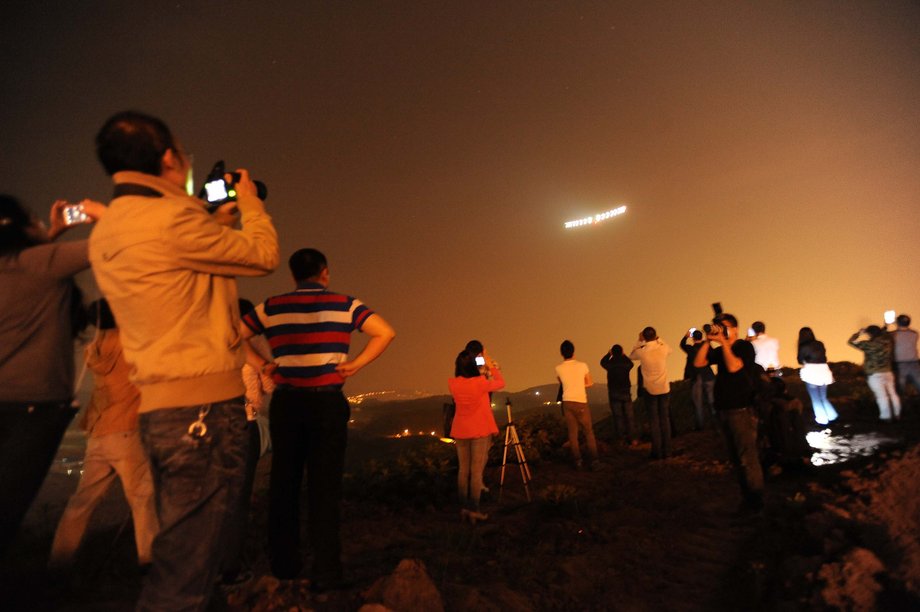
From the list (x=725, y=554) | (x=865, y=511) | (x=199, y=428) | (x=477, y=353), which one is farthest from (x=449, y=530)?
(x=199, y=428)

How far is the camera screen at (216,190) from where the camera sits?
2.73 meters

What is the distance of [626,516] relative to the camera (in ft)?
22.2

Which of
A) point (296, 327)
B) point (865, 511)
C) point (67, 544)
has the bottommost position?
point (865, 511)

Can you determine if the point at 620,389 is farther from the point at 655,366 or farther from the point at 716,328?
the point at 716,328

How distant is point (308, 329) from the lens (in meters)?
3.79

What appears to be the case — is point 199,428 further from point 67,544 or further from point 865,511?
point 865,511

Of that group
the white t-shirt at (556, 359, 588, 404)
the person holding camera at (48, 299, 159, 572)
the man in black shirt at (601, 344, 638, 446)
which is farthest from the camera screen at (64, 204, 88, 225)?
the man in black shirt at (601, 344, 638, 446)

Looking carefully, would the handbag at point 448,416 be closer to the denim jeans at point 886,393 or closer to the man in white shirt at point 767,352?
the man in white shirt at point 767,352

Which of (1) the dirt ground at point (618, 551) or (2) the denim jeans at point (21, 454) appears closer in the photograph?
(2) the denim jeans at point (21, 454)

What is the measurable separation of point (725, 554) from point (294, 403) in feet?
15.2

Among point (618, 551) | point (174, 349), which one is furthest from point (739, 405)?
point (174, 349)

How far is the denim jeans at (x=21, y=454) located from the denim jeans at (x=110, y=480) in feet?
4.46

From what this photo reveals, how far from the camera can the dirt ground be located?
3605mm

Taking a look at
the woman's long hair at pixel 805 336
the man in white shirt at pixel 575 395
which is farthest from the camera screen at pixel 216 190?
the woman's long hair at pixel 805 336
